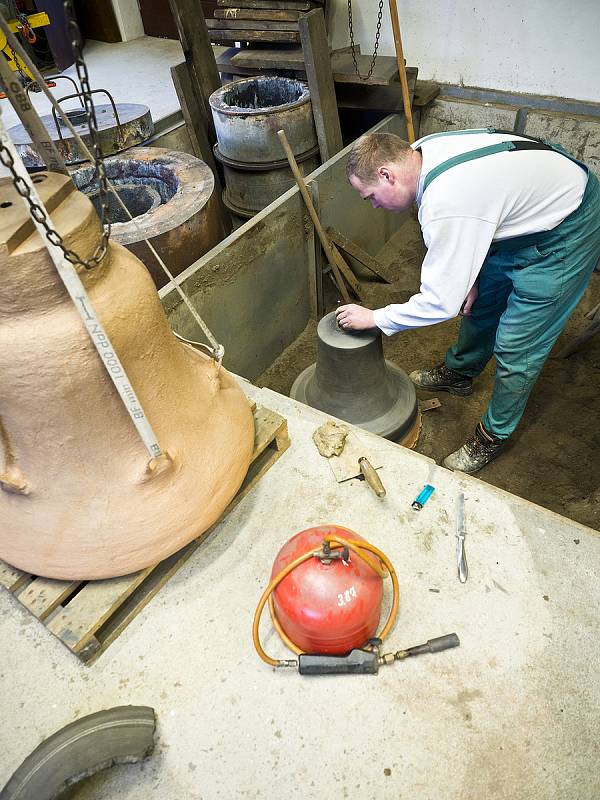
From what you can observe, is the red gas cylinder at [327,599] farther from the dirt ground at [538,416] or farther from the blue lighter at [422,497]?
the dirt ground at [538,416]

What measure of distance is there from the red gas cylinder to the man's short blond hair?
1.55 m

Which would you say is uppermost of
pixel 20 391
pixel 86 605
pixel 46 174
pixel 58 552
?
pixel 46 174

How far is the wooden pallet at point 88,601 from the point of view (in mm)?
1684

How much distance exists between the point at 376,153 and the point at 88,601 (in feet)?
6.80

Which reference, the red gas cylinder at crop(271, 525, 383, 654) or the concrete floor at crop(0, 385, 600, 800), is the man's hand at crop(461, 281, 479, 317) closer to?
the concrete floor at crop(0, 385, 600, 800)

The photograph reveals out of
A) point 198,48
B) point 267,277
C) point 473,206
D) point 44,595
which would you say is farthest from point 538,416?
point 198,48

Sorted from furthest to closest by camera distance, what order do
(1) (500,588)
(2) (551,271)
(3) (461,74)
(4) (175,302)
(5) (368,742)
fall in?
(3) (461,74) → (4) (175,302) → (2) (551,271) → (1) (500,588) → (5) (368,742)

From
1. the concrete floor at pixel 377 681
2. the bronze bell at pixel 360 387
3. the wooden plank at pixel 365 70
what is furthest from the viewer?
the wooden plank at pixel 365 70

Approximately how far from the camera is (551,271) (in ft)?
7.93

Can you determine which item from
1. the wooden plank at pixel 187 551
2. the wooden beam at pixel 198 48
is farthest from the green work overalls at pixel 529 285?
the wooden beam at pixel 198 48

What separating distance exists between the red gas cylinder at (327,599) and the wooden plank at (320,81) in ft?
11.3

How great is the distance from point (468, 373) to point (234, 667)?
2456mm

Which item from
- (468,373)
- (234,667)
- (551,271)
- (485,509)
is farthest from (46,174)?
(468,373)

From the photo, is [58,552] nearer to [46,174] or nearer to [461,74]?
[46,174]
